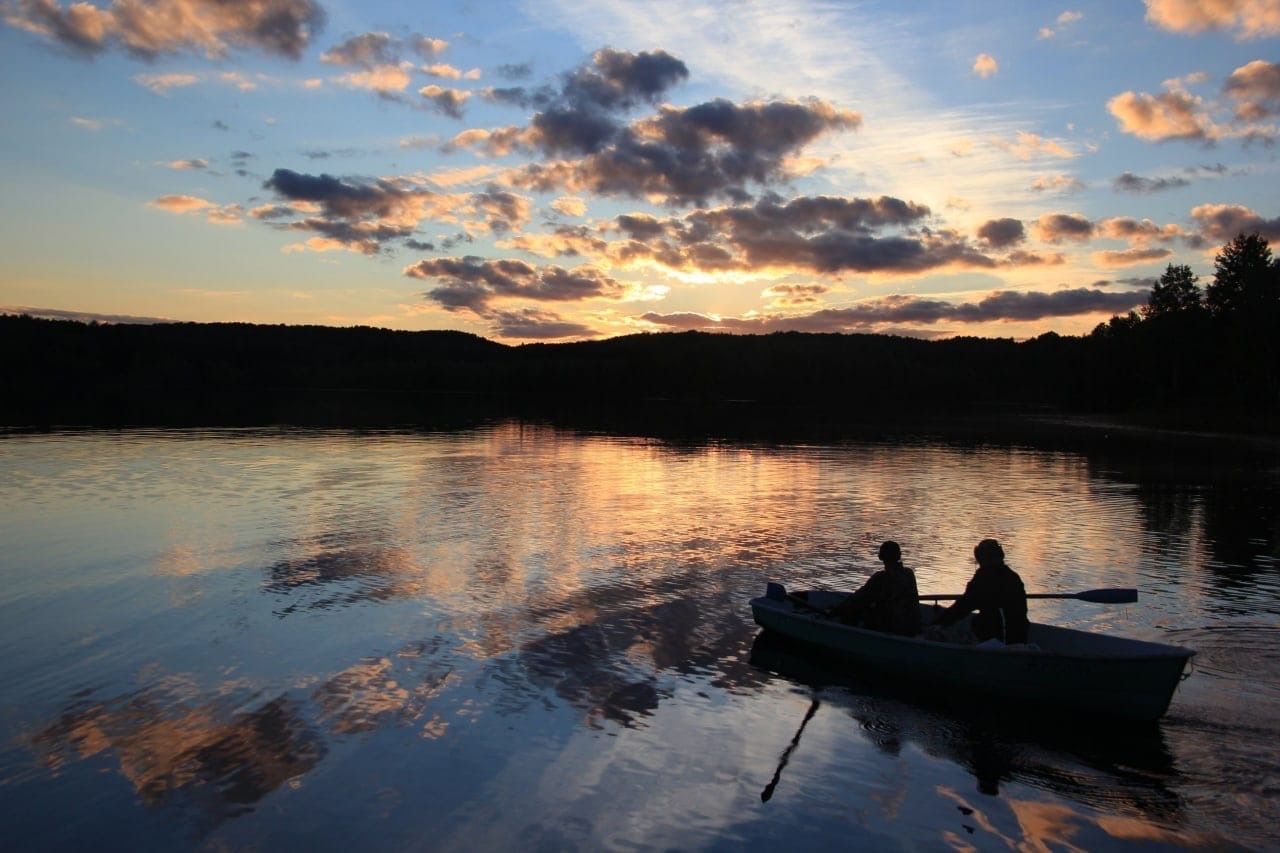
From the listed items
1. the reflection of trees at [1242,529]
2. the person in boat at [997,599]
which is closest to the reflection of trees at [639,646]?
the person in boat at [997,599]

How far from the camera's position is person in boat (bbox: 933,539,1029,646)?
47.6 feet

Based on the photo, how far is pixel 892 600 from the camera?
50.8ft

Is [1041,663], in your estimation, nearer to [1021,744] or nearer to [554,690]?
[1021,744]

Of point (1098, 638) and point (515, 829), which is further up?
point (1098, 638)

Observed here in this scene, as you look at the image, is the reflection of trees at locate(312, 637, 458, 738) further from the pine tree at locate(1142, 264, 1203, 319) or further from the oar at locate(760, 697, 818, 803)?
the pine tree at locate(1142, 264, 1203, 319)

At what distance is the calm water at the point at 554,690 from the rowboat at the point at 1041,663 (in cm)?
45

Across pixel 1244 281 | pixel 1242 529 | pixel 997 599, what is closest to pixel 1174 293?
pixel 1244 281

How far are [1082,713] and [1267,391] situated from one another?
8755 cm

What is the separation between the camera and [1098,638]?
46.5 feet

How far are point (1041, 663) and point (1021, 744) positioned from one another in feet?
4.64

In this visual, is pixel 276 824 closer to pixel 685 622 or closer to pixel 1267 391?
pixel 685 622

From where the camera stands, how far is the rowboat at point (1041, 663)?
12.7 m

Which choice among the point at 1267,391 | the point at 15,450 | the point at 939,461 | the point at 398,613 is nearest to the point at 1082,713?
the point at 398,613

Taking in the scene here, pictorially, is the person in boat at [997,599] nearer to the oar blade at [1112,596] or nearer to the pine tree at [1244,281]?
the oar blade at [1112,596]
